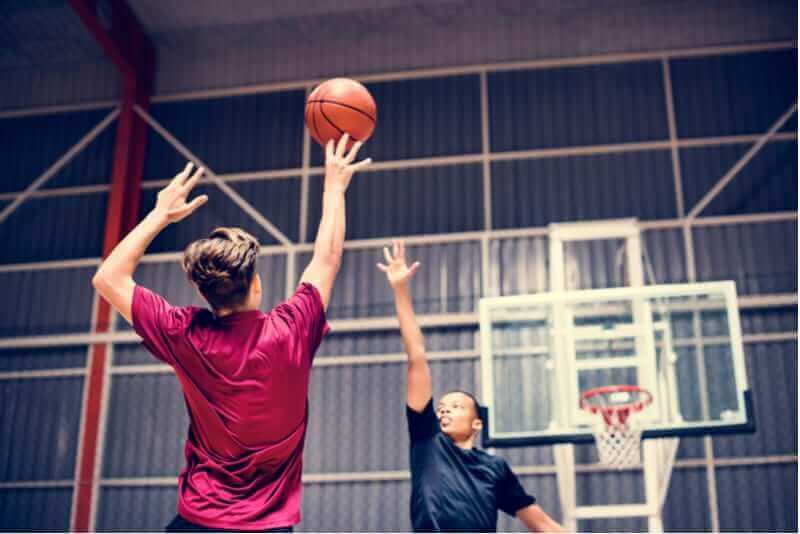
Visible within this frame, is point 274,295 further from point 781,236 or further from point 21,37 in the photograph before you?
point 781,236

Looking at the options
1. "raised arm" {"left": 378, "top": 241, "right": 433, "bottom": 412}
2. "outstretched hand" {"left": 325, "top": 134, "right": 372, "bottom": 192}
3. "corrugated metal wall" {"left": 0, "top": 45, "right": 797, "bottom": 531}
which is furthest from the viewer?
"corrugated metal wall" {"left": 0, "top": 45, "right": 797, "bottom": 531}

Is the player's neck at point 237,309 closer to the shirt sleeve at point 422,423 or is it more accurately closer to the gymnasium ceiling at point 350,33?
the shirt sleeve at point 422,423

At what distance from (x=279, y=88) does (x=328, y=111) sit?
7.68 m

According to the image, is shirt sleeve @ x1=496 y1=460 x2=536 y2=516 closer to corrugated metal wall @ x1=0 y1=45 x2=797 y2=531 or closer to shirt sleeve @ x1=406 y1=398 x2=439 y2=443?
shirt sleeve @ x1=406 y1=398 x2=439 y2=443

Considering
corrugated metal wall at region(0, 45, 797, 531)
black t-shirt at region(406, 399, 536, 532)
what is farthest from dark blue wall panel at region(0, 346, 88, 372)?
black t-shirt at region(406, 399, 536, 532)

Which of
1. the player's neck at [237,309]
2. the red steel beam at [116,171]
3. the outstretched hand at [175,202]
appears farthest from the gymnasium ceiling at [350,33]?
the player's neck at [237,309]

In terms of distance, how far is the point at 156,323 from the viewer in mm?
2301

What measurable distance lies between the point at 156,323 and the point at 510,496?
230 cm

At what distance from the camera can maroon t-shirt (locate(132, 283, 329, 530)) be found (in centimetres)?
221

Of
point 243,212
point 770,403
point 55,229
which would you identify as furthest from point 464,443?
point 55,229

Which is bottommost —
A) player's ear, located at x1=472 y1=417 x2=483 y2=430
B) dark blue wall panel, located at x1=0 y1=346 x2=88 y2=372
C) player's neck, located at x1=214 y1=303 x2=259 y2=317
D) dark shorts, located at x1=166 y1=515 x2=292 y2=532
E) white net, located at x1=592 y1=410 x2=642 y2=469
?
dark shorts, located at x1=166 y1=515 x2=292 y2=532

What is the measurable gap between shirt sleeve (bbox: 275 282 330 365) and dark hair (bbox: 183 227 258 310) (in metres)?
0.12

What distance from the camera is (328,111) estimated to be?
421 centimetres

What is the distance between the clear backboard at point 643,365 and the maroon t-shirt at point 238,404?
15.2 ft
